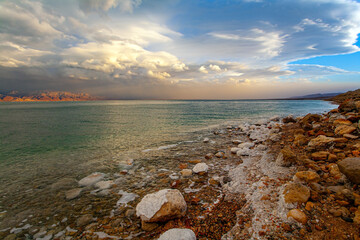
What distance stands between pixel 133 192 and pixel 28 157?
35.4 ft

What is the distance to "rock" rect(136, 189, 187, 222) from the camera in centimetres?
470

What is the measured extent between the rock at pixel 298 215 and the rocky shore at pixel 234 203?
0.07ft

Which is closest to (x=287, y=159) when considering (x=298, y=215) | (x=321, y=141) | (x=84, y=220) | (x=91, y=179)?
(x=321, y=141)

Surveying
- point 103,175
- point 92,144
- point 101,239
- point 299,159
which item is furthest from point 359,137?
point 92,144

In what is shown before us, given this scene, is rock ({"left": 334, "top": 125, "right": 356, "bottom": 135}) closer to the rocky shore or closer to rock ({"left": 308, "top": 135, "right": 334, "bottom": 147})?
the rocky shore

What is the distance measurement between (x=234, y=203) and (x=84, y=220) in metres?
5.14

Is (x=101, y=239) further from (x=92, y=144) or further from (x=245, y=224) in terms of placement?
(x=92, y=144)

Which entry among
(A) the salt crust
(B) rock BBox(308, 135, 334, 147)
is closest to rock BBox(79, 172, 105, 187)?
(A) the salt crust

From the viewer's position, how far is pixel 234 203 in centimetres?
552

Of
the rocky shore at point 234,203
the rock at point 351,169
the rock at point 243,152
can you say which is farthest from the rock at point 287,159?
the rock at point 243,152

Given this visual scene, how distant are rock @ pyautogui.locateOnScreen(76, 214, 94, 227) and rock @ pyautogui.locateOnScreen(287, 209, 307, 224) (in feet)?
19.9

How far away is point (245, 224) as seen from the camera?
14.4ft

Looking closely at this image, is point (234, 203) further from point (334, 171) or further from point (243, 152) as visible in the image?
point (243, 152)

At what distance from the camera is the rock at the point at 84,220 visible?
5057 mm
